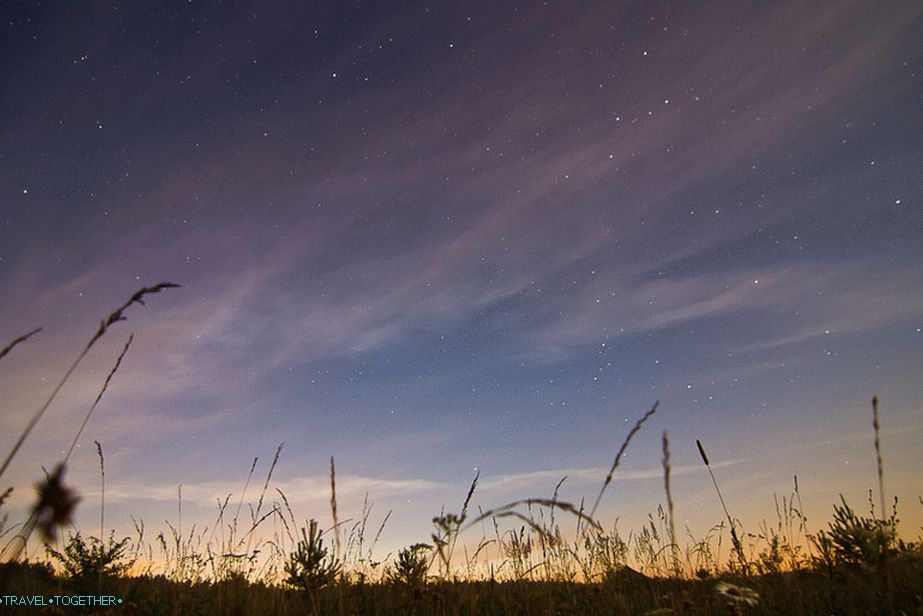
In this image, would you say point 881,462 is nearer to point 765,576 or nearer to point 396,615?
point 396,615

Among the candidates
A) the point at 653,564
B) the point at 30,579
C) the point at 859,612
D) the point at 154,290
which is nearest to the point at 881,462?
the point at 859,612

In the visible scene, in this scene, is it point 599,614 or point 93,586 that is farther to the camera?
point 93,586

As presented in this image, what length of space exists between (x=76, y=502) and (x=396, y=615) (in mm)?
5807

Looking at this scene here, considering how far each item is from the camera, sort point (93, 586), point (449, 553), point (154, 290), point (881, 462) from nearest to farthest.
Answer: point (154, 290), point (449, 553), point (881, 462), point (93, 586)

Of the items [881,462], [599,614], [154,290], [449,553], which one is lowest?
[599,614]

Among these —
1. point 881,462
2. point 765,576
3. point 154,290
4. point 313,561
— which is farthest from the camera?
point 765,576

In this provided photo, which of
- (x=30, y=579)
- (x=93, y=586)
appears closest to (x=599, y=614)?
(x=93, y=586)

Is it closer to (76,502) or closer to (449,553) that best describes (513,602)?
(449,553)

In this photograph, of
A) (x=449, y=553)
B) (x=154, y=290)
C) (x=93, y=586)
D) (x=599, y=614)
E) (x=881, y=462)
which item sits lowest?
(x=599, y=614)

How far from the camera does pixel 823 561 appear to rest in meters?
7.97

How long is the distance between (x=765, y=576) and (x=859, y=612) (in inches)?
122

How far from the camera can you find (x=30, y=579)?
9.59 metres

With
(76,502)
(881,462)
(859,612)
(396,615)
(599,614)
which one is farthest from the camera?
(599,614)

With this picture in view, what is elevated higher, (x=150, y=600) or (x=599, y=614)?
(x=150, y=600)
